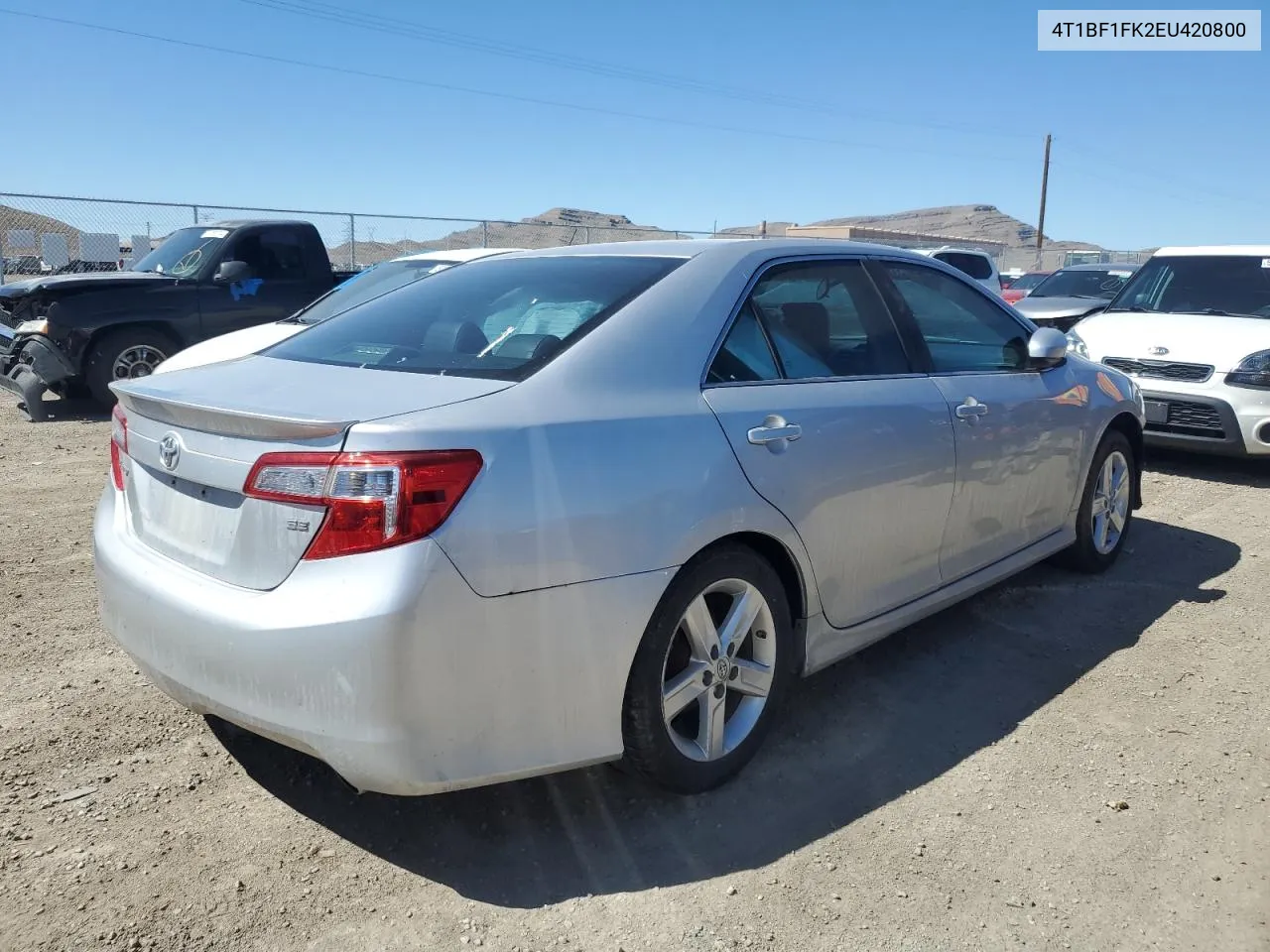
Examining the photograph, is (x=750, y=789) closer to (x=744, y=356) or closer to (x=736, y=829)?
(x=736, y=829)

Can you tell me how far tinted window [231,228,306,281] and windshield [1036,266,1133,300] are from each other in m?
9.39

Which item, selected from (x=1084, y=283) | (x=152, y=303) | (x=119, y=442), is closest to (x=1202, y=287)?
(x=1084, y=283)

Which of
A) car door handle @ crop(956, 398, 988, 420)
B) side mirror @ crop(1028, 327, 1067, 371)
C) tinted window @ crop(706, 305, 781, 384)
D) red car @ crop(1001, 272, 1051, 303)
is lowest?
red car @ crop(1001, 272, 1051, 303)

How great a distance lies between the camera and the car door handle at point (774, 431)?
2.96m

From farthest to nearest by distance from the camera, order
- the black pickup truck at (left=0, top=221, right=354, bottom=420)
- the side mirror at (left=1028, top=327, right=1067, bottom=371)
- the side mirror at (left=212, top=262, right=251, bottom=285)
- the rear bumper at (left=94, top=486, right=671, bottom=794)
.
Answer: the side mirror at (left=212, top=262, right=251, bottom=285)
the black pickup truck at (left=0, top=221, right=354, bottom=420)
the side mirror at (left=1028, top=327, right=1067, bottom=371)
the rear bumper at (left=94, top=486, right=671, bottom=794)

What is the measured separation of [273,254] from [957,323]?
7963 millimetres

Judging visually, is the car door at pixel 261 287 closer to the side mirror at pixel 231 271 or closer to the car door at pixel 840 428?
the side mirror at pixel 231 271

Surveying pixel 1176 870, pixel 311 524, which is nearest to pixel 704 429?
pixel 311 524

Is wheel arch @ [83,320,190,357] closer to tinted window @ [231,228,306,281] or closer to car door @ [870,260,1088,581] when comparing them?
tinted window @ [231,228,306,281]

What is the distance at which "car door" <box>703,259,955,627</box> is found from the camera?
9.99ft

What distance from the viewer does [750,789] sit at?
306 centimetres

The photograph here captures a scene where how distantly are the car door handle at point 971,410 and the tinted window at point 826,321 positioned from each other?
281 millimetres

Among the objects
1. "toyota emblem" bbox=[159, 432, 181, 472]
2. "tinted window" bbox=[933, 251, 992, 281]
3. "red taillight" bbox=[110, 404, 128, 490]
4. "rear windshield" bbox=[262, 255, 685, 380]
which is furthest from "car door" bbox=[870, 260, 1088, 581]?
"tinted window" bbox=[933, 251, 992, 281]

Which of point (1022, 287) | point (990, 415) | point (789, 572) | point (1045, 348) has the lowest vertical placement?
point (789, 572)
